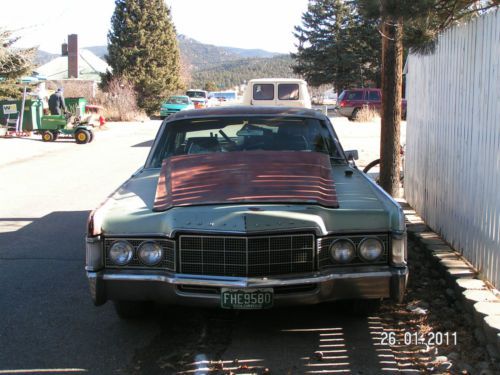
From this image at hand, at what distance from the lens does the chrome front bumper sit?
3.76m

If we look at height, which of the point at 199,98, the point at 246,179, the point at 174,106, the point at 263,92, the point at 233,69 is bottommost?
the point at 246,179

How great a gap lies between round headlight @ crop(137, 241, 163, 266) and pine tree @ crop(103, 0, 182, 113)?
37.6 metres

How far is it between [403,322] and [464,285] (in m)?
0.60

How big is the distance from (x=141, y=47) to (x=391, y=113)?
116 ft

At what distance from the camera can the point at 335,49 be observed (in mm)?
52844

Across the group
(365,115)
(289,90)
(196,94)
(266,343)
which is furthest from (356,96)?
(266,343)

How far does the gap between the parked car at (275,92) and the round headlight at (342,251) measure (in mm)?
11827

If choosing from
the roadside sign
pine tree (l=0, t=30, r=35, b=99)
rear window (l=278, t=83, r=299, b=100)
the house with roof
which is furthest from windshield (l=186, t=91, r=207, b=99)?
rear window (l=278, t=83, r=299, b=100)

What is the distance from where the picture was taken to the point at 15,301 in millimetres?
5000

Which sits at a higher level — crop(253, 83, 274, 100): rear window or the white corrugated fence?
crop(253, 83, 274, 100): rear window

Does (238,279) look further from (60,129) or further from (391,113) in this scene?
(60,129)

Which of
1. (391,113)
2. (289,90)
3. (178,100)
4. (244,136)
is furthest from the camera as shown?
(178,100)

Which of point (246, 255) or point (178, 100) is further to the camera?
point (178, 100)

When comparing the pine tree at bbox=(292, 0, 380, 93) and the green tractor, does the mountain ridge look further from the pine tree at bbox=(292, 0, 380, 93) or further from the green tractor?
the green tractor
